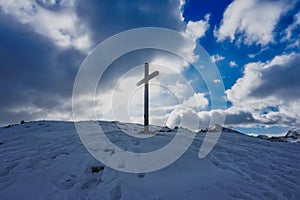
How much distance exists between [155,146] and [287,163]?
5.35 m

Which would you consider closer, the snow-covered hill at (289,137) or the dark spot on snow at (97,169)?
the dark spot on snow at (97,169)

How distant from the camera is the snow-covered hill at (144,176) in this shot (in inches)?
243

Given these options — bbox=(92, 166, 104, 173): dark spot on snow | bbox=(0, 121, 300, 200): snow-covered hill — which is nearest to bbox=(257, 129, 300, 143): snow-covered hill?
bbox=(0, 121, 300, 200): snow-covered hill

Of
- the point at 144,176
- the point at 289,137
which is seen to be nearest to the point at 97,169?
the point at 144,176

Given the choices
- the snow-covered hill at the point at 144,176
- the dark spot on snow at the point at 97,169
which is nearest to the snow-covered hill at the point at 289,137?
the snow-covered hill at the point at 144,176

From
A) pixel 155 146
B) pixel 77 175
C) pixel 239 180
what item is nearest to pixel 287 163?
pixel 239 180

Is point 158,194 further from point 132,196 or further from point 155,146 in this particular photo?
point 155,146

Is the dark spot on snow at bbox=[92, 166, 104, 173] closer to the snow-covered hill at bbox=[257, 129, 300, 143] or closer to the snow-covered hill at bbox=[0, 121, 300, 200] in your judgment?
the snow-covered hill at bbox=[0, 121, 300, 200]

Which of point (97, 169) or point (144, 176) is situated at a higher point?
point (97, 169)

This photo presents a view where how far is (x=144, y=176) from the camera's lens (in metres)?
7.16

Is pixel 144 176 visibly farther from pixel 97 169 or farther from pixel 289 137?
pixel 289 137

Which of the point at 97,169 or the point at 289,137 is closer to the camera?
the point at 97,169

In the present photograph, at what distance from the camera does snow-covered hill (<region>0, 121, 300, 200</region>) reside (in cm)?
618

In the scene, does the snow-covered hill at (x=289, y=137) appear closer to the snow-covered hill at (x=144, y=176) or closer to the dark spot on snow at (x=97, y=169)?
the snow-covered hill at (x=144, y=176)
